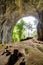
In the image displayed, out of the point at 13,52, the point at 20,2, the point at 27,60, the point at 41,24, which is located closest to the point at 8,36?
the point at 41,24

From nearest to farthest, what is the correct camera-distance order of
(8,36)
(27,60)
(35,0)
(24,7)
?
(27,60) → (35,0) → (24,7) → (8,36)

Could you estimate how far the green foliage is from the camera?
60.5 feet

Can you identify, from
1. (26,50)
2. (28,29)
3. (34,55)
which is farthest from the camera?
(28,29)

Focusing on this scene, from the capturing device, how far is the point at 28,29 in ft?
65.6

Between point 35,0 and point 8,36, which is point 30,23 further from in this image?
A: point 35,0

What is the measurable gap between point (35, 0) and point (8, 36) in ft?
21.1

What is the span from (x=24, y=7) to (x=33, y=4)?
107 centimetres

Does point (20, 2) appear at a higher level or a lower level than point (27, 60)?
higher

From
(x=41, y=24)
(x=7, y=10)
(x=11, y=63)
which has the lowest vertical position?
(x=11, y=63)

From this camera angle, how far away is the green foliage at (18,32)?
18.5 meters

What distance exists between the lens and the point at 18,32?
758 inches

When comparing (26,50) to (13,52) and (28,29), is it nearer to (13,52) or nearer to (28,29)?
(13,52)

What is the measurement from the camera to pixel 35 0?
1008 centimetres

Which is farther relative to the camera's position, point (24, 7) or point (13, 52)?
point (24, 7)
